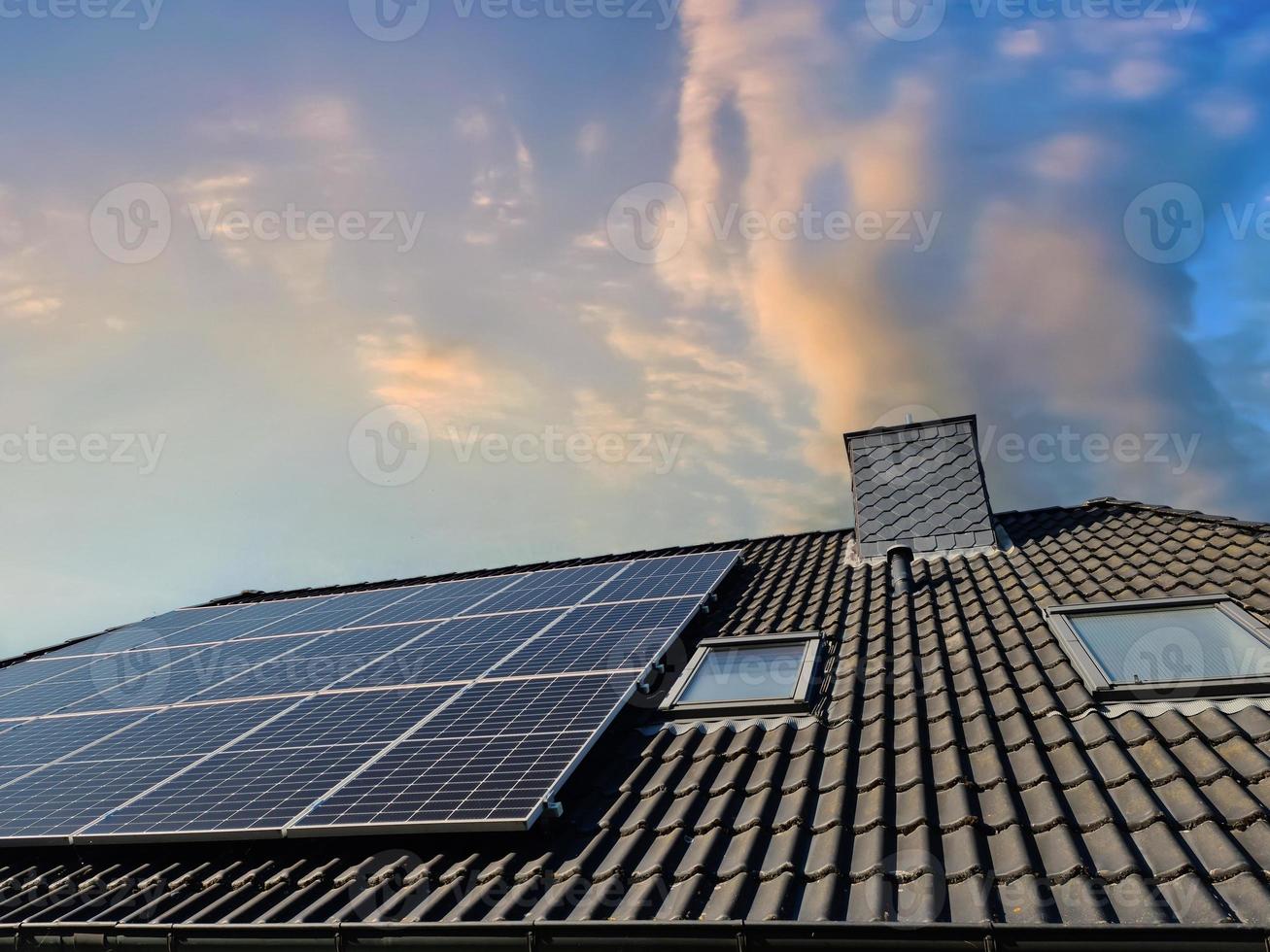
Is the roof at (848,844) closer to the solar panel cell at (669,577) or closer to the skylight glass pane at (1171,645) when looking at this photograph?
the skylight glass pane at (1171,645)

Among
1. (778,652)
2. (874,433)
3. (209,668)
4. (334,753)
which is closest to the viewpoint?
(334,753)

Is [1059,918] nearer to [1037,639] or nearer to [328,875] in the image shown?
[1037,639]

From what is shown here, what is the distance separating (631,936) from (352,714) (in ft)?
14.9

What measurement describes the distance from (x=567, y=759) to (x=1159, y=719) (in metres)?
4.32

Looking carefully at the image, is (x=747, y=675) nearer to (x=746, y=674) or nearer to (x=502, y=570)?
(x=746, y=674)

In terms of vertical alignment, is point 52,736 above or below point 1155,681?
below

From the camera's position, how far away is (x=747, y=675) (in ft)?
24.8

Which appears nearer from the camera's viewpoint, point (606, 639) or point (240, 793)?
point (240, 793)

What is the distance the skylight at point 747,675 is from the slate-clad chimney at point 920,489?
3.66 metres

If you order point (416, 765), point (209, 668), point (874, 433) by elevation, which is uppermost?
point (874, 433)

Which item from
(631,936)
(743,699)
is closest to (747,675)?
(743,699)

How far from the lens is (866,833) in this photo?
4820 millimetres

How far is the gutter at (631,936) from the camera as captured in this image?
139 inches

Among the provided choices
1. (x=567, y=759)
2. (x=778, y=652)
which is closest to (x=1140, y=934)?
(x=567, y=759)
